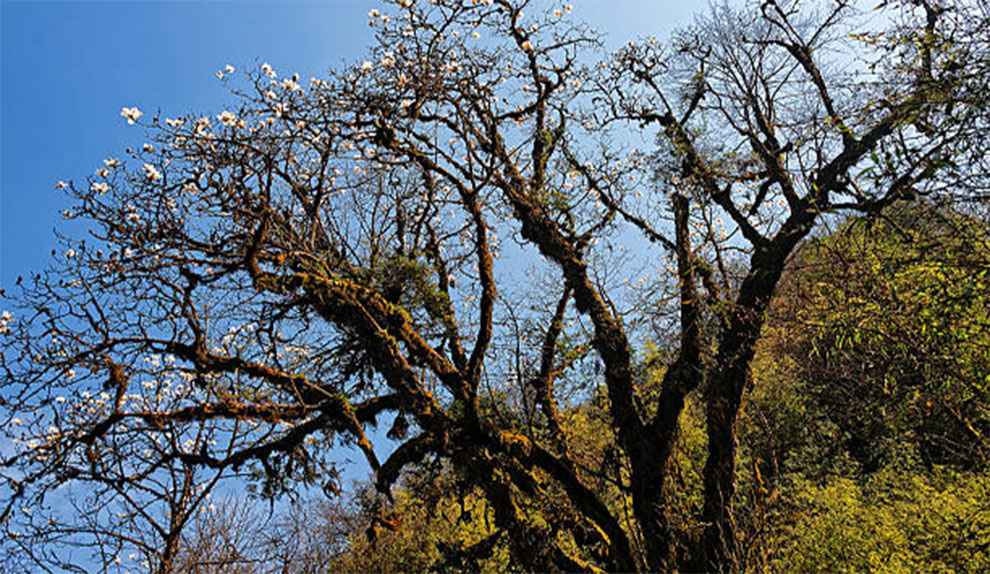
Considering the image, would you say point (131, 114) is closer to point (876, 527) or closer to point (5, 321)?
point (5, 321)

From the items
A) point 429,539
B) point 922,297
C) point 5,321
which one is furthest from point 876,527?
point 5,321

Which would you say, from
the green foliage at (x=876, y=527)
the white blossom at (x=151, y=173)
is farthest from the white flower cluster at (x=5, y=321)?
→ the green foliage at (x=876, y=527)

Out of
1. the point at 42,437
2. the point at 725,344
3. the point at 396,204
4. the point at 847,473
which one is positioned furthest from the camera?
the point at 847,473

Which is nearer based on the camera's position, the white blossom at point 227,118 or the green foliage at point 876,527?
the white blossom at point 227,118

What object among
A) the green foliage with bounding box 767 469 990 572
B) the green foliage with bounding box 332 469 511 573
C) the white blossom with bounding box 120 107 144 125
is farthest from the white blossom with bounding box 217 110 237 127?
the green foliage with bounding box 767 469 990 572

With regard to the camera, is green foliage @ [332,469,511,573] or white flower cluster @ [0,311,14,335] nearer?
white flower cluster @ [0,311,14,335]

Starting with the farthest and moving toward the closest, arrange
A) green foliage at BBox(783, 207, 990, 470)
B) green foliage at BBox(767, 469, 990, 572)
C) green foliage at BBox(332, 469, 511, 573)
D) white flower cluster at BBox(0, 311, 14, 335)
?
green foliage at BBox(767, 469, 990, 572) < green foliage at BBox(332, 469, 511, 573) < white flower cluster at BBox(0, 311, 14, 335) < green foliage at BBox(783, 207, 990, 470)

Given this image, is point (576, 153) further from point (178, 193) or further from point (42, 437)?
point (42, 437)

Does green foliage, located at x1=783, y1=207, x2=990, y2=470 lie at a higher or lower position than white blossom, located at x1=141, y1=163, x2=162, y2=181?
lower

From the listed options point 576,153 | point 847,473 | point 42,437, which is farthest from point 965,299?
point 847,473

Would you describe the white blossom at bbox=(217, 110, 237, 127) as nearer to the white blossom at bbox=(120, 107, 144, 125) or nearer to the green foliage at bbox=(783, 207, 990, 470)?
the white blossom at bbox=(120, 107, 144, 125)

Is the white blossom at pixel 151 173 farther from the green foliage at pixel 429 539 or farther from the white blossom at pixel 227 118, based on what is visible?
the green foliage at pixel 429 539

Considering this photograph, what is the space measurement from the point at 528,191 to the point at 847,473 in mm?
9314

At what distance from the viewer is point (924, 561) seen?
759 centimetres
